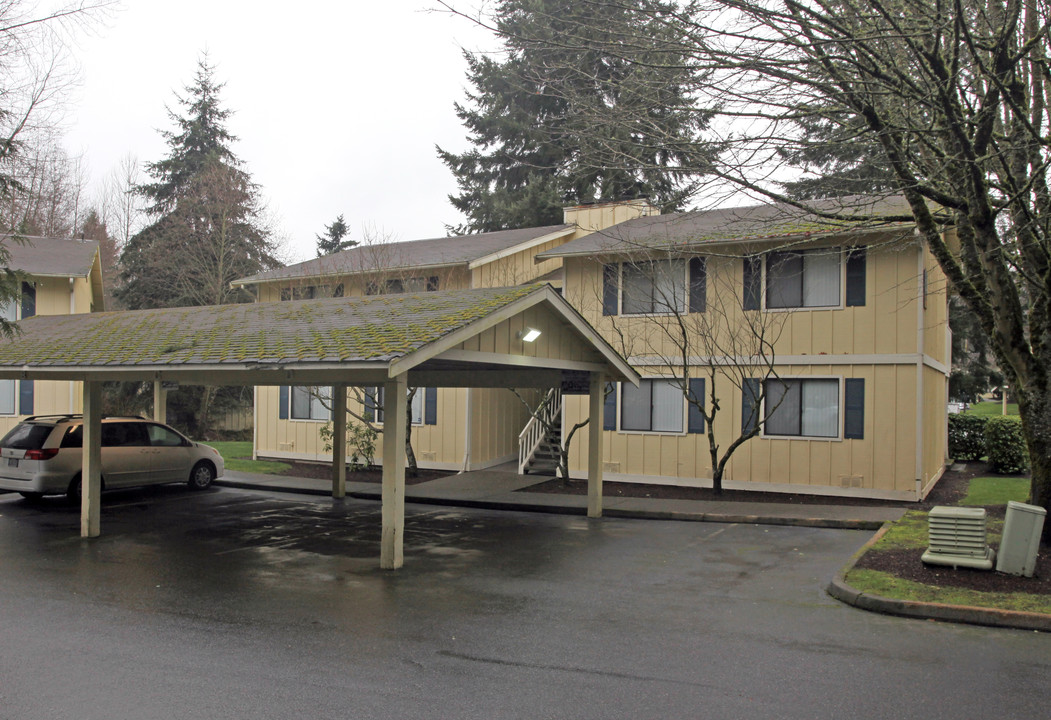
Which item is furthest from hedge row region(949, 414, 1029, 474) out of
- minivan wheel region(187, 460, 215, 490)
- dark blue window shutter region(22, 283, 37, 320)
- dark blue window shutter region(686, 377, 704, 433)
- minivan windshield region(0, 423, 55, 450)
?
dark blue window shutter region(22, 283, 37, 320)

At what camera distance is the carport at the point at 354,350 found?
938 centimetres

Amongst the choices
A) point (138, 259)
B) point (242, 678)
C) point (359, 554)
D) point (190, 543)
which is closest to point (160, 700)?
point (242, 678)

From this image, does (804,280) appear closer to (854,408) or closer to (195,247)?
(854,408)

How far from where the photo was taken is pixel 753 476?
16688mm

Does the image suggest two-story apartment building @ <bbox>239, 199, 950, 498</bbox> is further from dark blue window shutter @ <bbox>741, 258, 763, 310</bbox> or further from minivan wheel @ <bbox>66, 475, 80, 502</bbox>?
minivan wheel @ <bbox>66, 475, 80, 502</bbox>

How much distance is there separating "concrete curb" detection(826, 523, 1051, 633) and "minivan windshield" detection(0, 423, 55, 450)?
43.9 feet

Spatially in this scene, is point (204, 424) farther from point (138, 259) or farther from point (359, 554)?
point (359, 554)

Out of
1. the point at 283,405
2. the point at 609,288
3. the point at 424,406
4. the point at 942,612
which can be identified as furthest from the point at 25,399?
the point at 942,612

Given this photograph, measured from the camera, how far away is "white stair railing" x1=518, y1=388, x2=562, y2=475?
19.7 metres

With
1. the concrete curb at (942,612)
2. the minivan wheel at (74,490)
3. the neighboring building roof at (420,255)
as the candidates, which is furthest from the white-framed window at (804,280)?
the minivan wheel at (74,490)

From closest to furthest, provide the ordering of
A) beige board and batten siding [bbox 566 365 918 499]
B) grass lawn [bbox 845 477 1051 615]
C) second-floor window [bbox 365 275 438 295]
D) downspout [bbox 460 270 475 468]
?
grass lawn [bbox 845 477 1051 615] → beige board and batten siding [bbox 566 365 918 499] → second-floor window [bbox 365 275 438 295] → downspout [bbox 460 270 475 468]

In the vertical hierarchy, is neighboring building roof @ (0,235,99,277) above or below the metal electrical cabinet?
above

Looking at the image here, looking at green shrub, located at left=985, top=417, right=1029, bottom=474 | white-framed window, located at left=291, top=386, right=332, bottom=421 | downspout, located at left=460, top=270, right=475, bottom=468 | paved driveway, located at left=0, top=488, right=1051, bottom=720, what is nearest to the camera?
paved driveway, located at left=0, top=488, right=1051, bottom=720

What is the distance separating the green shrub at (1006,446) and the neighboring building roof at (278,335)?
11.0m
